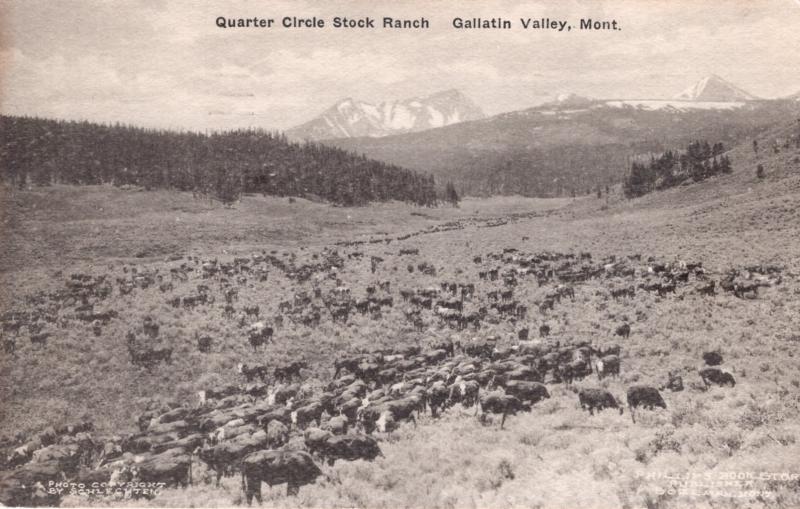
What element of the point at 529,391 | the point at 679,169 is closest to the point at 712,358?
the point at 529,391

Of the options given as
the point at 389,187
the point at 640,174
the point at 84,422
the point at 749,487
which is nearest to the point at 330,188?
the point at 389,187

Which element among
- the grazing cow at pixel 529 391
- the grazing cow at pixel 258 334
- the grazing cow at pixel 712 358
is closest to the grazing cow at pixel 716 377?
the grazing cow at pixel 712 358

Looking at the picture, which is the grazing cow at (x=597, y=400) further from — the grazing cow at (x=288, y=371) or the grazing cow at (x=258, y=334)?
the grazing cow at (x=258, y=334)

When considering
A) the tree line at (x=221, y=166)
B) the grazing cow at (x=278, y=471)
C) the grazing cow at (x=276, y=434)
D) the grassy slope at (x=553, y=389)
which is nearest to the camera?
the grassy slope at (x=553, y=389)

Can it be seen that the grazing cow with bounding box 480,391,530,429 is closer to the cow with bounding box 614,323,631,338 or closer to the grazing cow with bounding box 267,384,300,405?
the grazing cow with bounding box 267,384,300,405

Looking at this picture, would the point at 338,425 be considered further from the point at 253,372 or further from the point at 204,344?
the point at 204,344
